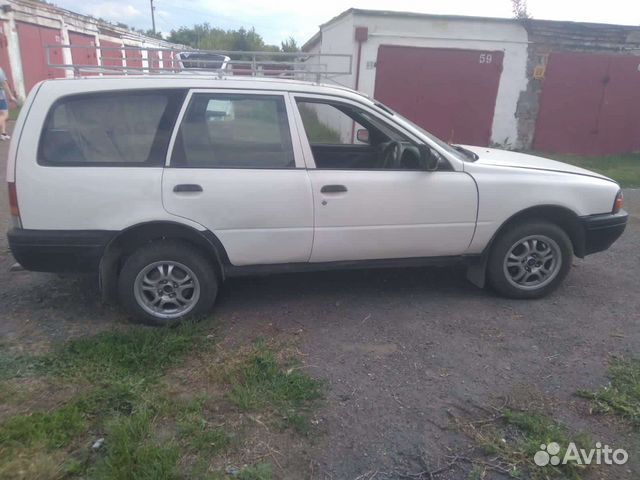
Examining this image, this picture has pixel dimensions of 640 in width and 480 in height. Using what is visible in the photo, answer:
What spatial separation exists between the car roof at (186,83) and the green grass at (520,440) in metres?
2.55

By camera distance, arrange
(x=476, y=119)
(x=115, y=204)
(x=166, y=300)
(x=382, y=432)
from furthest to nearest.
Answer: (x=476, y=119)
(x=166, y=300)
(x=115, y=204)
(x=382, y=432)

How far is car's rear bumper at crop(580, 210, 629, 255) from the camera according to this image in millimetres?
4523

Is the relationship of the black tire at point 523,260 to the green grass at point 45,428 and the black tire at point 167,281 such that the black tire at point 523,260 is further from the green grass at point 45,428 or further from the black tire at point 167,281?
the green grass at point 45,428

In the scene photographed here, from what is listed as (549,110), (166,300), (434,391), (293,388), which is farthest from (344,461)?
(549,110)

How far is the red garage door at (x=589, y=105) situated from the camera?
12078 mm

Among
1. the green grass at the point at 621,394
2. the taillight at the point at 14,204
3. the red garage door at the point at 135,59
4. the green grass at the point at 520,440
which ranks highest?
the red garage door at the point at 135,59

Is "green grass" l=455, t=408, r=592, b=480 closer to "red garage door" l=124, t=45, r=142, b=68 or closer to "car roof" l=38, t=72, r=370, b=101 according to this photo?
"car roof" l=38, t=72, r=370, b=101

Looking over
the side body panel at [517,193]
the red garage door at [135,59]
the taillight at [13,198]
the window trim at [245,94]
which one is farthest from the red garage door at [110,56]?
the side body panel at [517,193]

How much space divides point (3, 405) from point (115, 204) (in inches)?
55.7

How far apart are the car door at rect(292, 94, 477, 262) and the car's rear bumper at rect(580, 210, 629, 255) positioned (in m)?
1.06

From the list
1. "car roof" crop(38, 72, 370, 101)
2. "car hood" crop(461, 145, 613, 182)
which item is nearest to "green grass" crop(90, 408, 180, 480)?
"car roof" crop(38, 72, 370, 101)

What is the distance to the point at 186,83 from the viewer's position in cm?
392

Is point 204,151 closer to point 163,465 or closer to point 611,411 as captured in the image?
point 163,465

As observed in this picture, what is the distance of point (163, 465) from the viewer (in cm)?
256
